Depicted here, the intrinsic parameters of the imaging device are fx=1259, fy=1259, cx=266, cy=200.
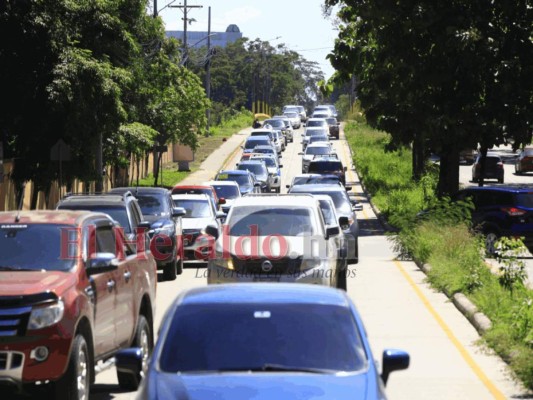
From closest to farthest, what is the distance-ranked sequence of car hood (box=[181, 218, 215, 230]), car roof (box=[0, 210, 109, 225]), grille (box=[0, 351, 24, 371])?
grille (box=[0, 351, 24, 371]), car roof (box=[0, 210, 109, 225]), car hood (box=[181, 218, 215, 230])

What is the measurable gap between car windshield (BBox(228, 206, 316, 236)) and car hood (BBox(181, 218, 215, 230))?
1045 cm

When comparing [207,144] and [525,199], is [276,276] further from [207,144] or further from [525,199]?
[207,144]

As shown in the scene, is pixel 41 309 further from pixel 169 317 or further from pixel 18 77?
pixel 18 77

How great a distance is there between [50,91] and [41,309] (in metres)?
23.7

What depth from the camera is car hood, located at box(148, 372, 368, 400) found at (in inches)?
299

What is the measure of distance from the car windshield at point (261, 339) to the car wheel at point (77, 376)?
8.00ft

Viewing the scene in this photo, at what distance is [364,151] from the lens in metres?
84.4

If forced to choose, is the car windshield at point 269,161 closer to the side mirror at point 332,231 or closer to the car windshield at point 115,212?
the car windshield at point 115,212

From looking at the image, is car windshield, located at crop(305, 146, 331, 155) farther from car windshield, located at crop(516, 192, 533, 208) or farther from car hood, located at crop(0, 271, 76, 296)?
car hood, located at crop(0, 271, 76, 296)

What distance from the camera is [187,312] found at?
8680 mm

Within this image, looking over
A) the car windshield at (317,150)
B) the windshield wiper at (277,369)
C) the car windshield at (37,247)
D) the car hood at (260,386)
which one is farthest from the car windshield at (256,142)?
the car hood at (260,386)

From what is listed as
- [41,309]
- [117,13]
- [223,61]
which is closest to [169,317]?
[41,309]

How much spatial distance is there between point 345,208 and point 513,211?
501 cm

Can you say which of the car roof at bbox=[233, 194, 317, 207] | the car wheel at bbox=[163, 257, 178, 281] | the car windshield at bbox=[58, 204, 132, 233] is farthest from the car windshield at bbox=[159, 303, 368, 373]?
the car wheel at bbox=[163, 257, 178, 281]
